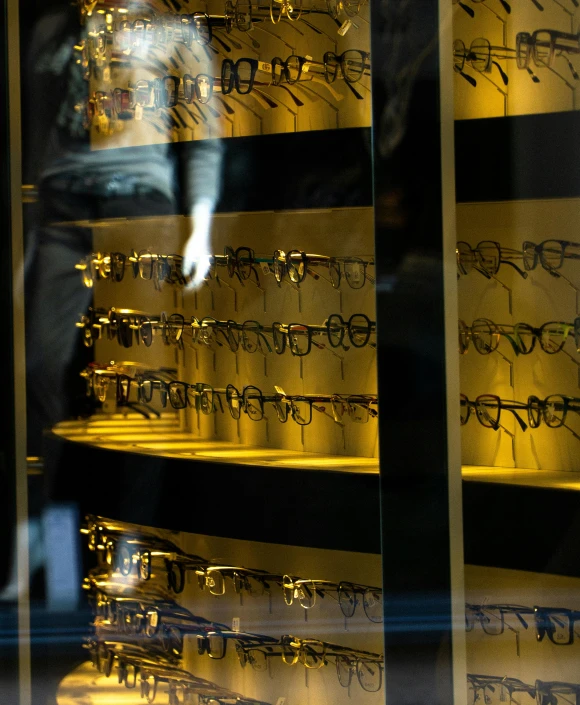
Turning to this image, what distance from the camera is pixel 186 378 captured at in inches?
50.4

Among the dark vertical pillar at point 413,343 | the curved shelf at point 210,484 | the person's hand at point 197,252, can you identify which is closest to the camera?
the dark vertical pillar at point 413,343

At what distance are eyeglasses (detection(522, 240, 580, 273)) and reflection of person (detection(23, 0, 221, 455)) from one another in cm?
40

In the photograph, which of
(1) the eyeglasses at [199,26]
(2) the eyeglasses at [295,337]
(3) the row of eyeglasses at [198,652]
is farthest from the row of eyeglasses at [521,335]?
(1) the eyeglasses at [199,26]

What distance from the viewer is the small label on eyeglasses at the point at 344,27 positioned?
1173mm

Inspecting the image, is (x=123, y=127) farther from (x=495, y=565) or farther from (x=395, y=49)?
(x=495, y=565)

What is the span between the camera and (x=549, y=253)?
1.14 metres

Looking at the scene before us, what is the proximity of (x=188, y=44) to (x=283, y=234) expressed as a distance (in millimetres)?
295

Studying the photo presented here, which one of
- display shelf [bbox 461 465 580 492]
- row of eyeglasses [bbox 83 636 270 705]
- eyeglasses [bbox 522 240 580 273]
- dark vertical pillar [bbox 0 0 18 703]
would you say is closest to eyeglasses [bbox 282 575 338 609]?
row of eyeglasses [bbox 83 636 270 705]

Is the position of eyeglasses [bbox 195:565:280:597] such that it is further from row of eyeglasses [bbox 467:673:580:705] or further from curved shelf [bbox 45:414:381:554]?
row of eyeglasses [bbox 467:673:580:705]

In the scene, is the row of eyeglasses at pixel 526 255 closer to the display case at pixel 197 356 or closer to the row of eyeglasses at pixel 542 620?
the display case at pixel 197 356

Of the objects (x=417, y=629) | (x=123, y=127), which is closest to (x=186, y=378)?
(x=123, y=127)

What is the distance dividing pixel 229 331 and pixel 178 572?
0.35 m

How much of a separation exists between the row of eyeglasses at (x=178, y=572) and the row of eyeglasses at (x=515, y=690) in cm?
18

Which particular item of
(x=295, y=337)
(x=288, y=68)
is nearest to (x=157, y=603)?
(x=295, y=337)
